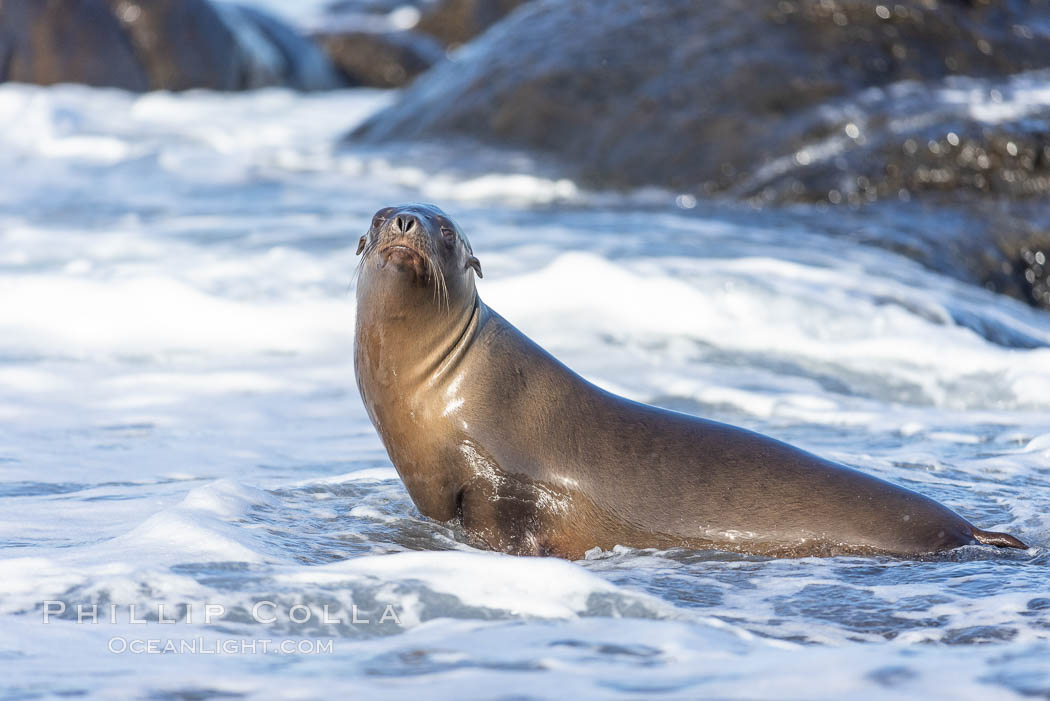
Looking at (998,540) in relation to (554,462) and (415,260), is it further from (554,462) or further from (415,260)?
(415,260)

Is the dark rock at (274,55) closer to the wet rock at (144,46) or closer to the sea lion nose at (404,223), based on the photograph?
the wet rock at (144,46)

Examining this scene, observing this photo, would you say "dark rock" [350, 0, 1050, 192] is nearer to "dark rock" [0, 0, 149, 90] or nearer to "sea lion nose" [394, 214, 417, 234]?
"sea lion nose" [394, 214, 417, 234]

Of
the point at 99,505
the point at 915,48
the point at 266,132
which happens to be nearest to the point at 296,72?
the point at 266,132

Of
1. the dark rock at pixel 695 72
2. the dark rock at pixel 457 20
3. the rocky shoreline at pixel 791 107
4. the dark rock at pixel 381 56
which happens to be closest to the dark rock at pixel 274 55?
the dark rock at pixel 381 56

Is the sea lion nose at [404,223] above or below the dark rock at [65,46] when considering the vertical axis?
below

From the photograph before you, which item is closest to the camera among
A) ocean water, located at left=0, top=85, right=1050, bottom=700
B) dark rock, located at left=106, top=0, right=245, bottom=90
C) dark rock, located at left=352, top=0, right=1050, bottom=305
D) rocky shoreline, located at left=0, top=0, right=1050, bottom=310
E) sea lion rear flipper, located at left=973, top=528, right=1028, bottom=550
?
ocean water, located at left=0, top=85, right=1050, bottom=700

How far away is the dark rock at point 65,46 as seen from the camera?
20141mm

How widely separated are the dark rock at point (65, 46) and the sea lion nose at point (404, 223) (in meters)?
17.6

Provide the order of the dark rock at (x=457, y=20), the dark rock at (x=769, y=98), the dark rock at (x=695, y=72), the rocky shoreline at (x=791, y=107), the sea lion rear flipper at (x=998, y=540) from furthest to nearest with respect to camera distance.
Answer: the dark rock at (x=457, y=20) → the dark rock at (x=695, y=72) → the dark rock at (x=769, y=98) → the rocky shoreline at (x=791, y=107) → the sea lion rear flipper at (x=998, y=540)

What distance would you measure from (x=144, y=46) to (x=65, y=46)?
130 centimetres

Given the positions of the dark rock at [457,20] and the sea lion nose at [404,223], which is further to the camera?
the dark rock at [457,20]

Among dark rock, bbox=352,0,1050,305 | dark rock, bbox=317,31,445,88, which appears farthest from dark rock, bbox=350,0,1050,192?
dark rock, bbox=317,31,445,88

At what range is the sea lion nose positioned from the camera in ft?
13.9

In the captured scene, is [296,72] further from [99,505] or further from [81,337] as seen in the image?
[99,505]
